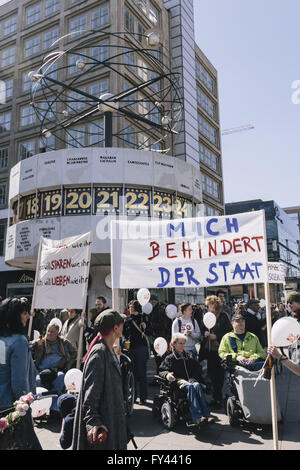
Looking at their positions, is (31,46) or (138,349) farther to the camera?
(31,46)

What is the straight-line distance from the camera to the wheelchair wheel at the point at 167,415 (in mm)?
5602

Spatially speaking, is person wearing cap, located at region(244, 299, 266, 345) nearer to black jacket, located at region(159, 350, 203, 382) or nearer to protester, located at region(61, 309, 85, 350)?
black jacket, located at region(159, 350, 203, 382)

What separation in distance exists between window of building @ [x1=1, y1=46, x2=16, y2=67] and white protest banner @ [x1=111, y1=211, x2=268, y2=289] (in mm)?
29897

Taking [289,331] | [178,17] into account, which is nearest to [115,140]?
[178,17]

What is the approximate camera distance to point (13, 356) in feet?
11.1

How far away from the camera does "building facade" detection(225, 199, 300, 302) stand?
72.4m

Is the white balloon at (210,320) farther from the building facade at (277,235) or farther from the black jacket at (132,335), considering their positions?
the building facade at (277,235)

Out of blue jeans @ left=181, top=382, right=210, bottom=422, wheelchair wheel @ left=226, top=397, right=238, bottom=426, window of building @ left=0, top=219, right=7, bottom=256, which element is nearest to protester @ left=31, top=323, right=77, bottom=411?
blue jeans @ left=181, top=382, right=210, bottom=422

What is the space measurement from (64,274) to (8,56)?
29.8 meters

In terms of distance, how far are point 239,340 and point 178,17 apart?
3114cm

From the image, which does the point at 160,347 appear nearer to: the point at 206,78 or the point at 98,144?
the point at 98,144

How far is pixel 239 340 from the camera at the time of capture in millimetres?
6469

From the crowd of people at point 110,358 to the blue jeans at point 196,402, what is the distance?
0.01 m

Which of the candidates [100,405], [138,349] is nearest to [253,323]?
[138,349]
